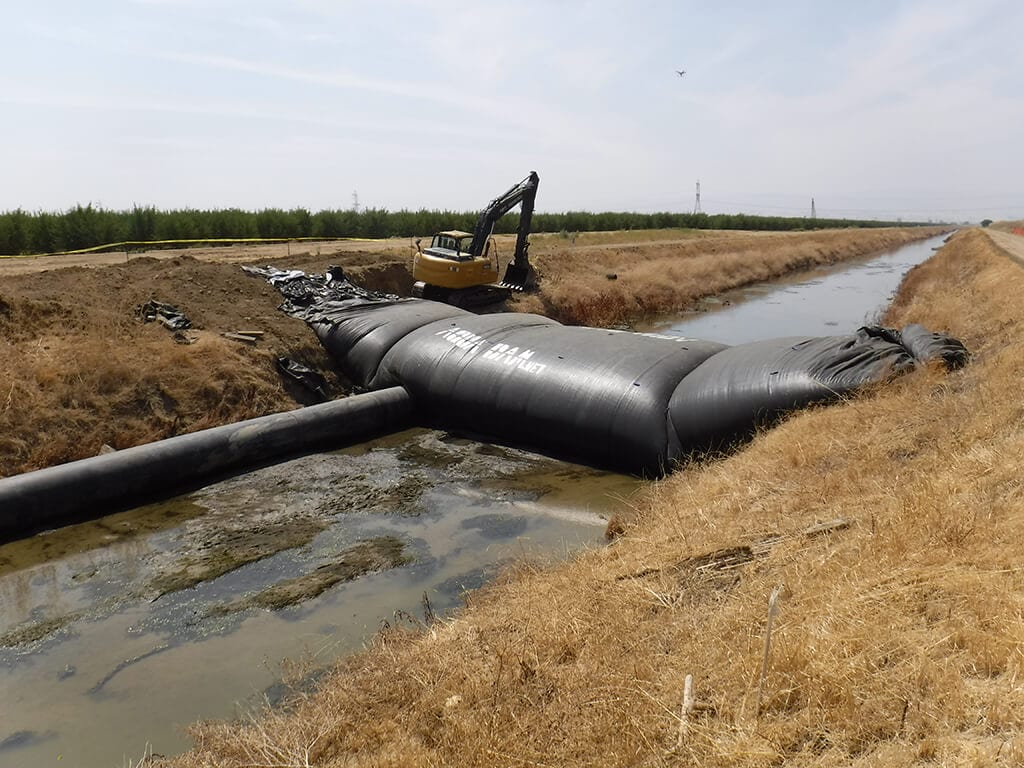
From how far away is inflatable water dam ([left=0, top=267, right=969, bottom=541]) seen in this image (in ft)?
25.7

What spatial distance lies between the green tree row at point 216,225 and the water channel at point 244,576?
21.0 m

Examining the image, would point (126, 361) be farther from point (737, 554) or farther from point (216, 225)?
point (216, 225)

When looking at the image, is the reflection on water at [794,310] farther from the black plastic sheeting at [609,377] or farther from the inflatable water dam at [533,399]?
the inflatable water dam at [533,399]

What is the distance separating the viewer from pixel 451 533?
7574mm

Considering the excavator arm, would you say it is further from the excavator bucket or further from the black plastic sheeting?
the black plastic sheeting

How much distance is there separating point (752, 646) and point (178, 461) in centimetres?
709

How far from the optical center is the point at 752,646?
3.62 meters

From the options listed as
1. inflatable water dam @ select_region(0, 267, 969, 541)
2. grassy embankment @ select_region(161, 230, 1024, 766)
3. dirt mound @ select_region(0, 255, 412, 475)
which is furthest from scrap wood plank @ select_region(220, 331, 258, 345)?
grassy embankment @ select_region(161, 230, 1024, 766)

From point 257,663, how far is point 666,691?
10.6 ft

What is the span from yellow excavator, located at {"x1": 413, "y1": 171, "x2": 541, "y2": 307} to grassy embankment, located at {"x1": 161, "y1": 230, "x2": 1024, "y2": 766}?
11.8 meters

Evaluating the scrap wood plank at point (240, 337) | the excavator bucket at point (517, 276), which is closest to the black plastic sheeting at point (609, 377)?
the scrap wood plank at point (240, 337)

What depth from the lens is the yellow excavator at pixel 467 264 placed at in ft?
56.4

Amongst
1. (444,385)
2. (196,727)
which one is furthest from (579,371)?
(196,727)

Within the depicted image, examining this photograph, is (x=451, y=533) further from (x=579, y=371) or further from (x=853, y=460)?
(x=853, y=460)
